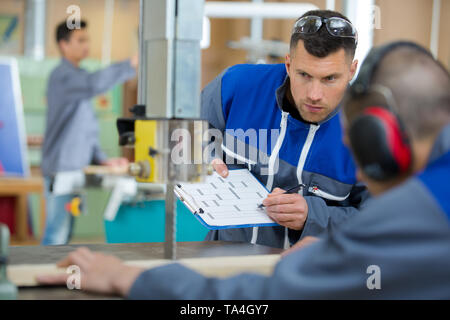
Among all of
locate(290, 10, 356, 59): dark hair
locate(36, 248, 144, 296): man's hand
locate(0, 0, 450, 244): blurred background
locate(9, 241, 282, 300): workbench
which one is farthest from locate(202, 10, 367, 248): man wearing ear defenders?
locate(0, 0, 450, 244): blurred background

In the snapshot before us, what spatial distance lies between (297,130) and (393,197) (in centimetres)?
108

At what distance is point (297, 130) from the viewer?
1955 millimetres

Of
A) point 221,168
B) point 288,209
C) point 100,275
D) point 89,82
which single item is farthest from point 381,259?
point 89,82

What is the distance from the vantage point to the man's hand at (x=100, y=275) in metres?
1.19

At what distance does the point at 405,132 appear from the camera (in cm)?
91

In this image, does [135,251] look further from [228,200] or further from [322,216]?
[322,216]

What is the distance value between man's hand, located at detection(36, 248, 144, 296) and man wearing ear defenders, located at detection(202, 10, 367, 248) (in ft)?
2.08

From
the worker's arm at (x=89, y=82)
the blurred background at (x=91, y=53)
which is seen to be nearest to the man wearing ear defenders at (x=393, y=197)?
the worker's arm at (x=89, y=82)

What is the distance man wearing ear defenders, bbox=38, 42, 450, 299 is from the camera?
2.83 feet

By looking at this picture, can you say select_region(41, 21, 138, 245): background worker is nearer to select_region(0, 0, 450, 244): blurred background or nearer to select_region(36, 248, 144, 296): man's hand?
select_region(0, 0, 450, 244): blurred background

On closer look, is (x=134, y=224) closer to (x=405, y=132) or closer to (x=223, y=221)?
(x=223, y=221)
